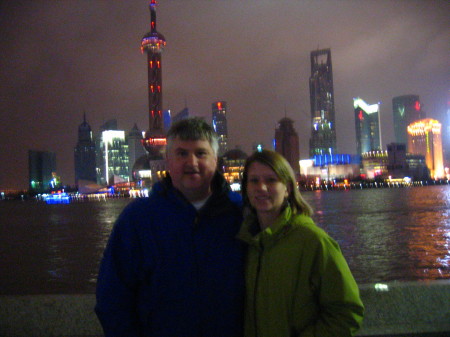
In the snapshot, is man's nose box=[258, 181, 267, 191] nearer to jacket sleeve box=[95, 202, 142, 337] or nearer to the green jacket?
the green jacket

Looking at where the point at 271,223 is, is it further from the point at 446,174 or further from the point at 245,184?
the point at 446,174

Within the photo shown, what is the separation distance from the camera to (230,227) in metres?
2.63

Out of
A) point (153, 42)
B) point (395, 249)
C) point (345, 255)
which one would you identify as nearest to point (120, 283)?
point (345, 255)

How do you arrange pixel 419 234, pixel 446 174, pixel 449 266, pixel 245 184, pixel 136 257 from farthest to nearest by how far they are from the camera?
pixel 446 174 < pixel 419 234 < pixel 449 266 < pixel 245 184 < pixel 136 257

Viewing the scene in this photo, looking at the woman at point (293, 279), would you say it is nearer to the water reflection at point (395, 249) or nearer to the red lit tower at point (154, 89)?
the water reflection at point (395, 249)

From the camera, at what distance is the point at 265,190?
2.60 metres

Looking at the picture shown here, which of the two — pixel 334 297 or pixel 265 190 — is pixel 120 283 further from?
pixel 334 297

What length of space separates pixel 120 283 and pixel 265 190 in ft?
3.37

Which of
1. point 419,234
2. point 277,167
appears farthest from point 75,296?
point 419,234

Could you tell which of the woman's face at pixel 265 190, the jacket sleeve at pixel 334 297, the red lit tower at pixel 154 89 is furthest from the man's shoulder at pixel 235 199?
the red lit tower at pixel 154 89

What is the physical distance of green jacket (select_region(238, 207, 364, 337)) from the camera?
7.52 ft

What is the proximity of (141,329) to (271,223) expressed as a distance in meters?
1.03

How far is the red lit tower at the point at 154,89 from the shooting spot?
6048 inches

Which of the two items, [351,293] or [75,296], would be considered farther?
[75,296]
